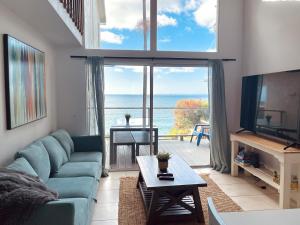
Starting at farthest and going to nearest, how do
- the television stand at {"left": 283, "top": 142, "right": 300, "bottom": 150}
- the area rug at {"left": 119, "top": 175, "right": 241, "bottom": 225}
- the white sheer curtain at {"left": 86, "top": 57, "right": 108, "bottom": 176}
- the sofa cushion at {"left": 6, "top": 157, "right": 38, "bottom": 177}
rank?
the white sheer curtain at {"left": 86, "top": 57, "right": 108, "bottom": 176}
the television stand at {"left": 283, "top": 142, "right": 300, "bottom": 150}
the area rug at {"left": 119, "top": 175, "right": 241, "bottom": 225}
the sofa cushion at {"left": 6, "top": 157, "right": 38, "bottom": 177}

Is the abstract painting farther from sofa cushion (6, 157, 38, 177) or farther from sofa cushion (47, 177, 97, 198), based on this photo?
sofa cushion (47, 177, 97, 198)

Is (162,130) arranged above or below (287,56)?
below

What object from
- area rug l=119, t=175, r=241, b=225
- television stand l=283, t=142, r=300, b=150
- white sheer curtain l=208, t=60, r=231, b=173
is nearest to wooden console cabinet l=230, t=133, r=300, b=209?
television stand l=283, t=142, r=300, b=150

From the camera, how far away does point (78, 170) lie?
3135 millimetres

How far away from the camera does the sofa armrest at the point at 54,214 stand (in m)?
1.67

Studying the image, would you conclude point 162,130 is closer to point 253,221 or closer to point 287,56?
point 287,56

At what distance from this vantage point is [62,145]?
362 centimetres

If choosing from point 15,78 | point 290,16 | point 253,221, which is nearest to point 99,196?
point 15,78

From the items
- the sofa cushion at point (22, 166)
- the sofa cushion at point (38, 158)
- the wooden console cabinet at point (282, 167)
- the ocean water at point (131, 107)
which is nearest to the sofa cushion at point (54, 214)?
the sofa cushion at point (22, 166)

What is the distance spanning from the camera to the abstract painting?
2488 mm

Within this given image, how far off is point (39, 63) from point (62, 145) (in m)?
1.14

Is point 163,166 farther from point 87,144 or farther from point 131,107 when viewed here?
point 131,107

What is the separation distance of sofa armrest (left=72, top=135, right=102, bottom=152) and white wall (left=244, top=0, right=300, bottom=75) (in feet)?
9.37

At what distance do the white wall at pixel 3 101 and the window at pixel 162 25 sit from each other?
1.06 metres
